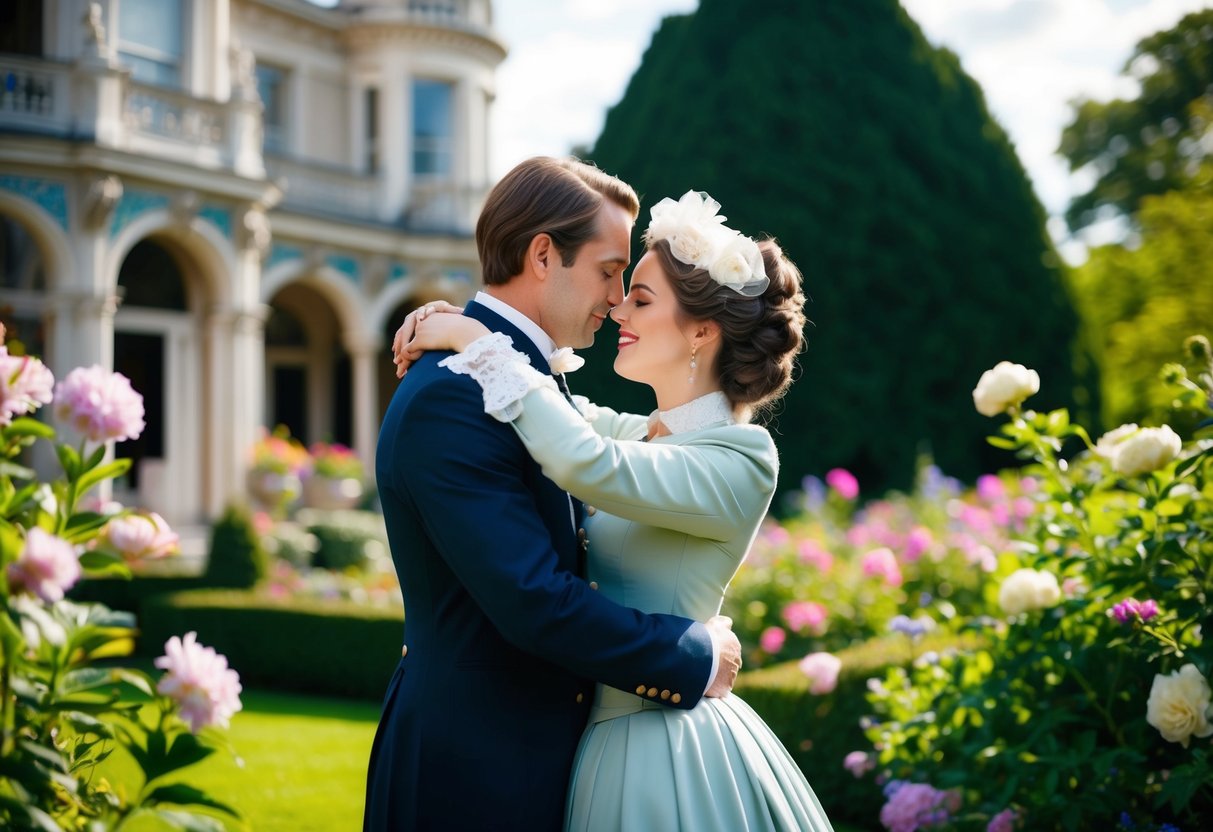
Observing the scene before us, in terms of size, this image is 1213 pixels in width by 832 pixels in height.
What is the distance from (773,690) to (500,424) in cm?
365

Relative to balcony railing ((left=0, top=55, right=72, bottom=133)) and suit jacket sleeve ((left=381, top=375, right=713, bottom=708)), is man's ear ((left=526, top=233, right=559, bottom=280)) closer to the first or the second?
suit jacket sleeve ((left=381, top=375, right=713, bottom=708))

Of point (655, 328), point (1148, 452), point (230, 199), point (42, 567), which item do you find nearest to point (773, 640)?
point (1148, 452)

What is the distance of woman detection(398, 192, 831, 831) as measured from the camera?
2.20 m

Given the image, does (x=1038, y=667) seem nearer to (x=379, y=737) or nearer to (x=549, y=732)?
(x=549, y=732)

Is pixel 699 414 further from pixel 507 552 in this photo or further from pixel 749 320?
pixel 507 552

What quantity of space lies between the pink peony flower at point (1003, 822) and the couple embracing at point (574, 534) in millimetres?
1253

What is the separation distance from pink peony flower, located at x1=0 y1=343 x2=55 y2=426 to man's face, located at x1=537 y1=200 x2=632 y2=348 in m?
1.00

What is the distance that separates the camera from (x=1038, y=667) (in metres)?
3.51

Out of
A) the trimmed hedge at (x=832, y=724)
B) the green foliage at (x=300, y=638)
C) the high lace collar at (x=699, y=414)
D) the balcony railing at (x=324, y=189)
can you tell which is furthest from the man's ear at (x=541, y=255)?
the balcony railing at (x=324, y=189)

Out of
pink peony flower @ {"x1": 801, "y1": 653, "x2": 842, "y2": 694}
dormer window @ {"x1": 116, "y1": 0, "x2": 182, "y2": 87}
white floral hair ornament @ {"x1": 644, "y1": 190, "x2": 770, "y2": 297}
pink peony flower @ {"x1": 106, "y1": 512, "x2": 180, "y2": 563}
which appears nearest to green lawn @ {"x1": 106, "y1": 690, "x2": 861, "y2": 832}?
pink peony flower @ {"x1": 801, "y1": 653, "x2": 842, "y2": 694}

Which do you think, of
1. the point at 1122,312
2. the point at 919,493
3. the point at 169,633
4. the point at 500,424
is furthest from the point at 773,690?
the point at 1122,312

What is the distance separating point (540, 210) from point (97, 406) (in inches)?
37.6

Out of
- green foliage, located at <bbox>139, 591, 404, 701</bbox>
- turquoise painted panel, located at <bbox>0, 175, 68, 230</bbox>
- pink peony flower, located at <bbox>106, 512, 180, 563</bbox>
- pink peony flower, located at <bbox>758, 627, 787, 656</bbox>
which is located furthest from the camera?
turquoise painted panel, located at <bbox>0, 175, 68, 230</bbox>

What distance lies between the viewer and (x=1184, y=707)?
9.61 feet
